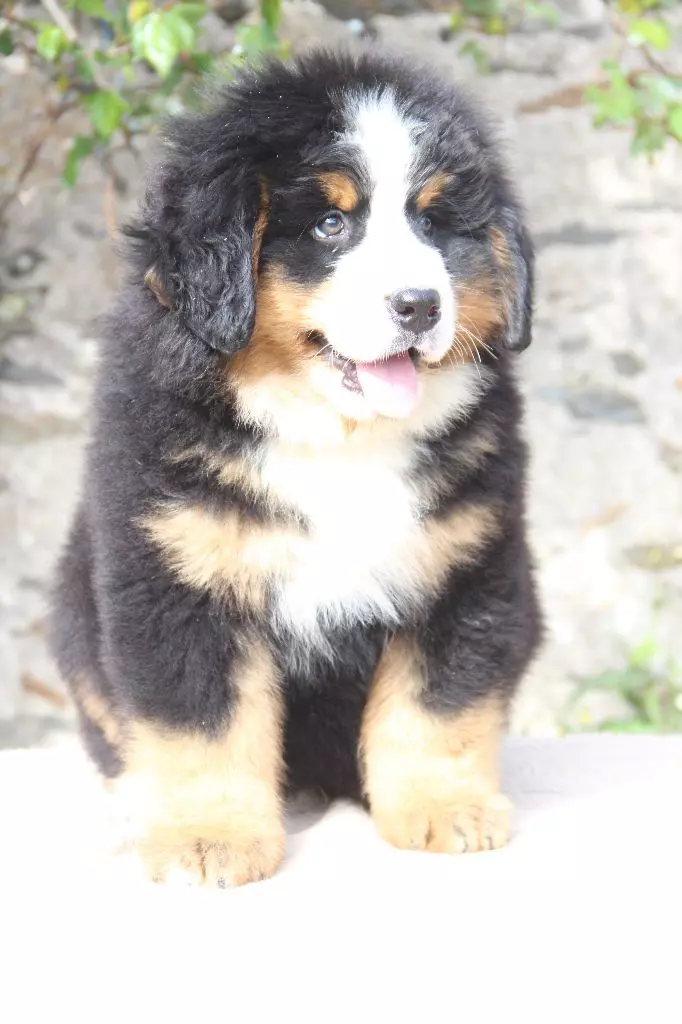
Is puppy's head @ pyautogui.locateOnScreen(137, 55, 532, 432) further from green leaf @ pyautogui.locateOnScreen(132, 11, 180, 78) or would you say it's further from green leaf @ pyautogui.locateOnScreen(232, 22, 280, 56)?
green leaf @ pyautogui.locateOnScreen(232, 22, 280, 56)

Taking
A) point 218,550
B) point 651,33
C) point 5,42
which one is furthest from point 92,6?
point 218,550

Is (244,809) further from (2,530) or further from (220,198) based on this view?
(2,530)

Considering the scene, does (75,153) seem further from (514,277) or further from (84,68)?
(514,277)

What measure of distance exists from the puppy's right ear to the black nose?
0.26 meters

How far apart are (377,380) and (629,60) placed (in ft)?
10.7

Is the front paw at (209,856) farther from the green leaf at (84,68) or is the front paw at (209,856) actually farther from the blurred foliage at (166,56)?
the green leaf at (84,68)

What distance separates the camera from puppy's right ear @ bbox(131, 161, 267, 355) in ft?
7.53

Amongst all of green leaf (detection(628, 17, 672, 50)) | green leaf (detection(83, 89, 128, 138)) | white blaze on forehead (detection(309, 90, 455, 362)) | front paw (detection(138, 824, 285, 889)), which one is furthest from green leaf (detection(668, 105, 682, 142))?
front paw (detection(138, 824, 285, 889))

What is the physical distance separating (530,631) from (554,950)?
0.90 m

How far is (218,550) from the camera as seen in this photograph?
7.80 feet

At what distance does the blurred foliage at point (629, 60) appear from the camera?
4.39 metres

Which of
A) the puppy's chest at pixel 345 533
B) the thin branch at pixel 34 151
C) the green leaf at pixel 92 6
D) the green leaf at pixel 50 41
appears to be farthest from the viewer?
the thin branch at pixel 34 151

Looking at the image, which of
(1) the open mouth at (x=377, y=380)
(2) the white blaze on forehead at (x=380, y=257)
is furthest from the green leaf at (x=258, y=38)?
(1) the open mouth at (x=377, y=380)

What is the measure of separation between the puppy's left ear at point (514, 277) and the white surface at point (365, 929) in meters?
1.03
